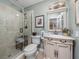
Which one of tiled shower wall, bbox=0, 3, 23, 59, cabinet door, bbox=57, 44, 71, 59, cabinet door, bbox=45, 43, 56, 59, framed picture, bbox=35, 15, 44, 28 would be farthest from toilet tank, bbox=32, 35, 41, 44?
cabinet door, bbox=57, 44, 71, 59

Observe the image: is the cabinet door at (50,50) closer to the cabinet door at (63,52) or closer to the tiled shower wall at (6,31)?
the cabinet door at (63,52)

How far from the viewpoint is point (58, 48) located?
2199 millimetres

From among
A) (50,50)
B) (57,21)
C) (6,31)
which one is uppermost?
(57,21)

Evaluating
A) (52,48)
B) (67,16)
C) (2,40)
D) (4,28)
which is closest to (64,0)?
(67,16)

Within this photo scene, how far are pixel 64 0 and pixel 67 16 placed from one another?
2.16ft

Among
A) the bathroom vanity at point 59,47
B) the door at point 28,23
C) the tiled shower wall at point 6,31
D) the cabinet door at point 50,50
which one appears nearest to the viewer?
the bathroom vanity at point 59,47

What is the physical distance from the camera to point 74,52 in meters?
2.01

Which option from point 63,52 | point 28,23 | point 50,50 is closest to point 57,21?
point 50,50

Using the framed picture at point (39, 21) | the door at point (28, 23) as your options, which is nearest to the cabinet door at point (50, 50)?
the framed picture at point (39, 21)

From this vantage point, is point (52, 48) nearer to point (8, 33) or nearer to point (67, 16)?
point (67, 16)

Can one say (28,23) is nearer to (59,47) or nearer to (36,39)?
(36,39)

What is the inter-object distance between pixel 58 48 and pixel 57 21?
4.37 ft

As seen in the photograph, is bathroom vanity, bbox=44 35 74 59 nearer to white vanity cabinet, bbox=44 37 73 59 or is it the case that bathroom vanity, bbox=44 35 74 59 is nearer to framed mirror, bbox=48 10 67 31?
white vanity cabinet, bbox=44 37 73 59

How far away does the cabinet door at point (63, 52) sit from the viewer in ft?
6.62
